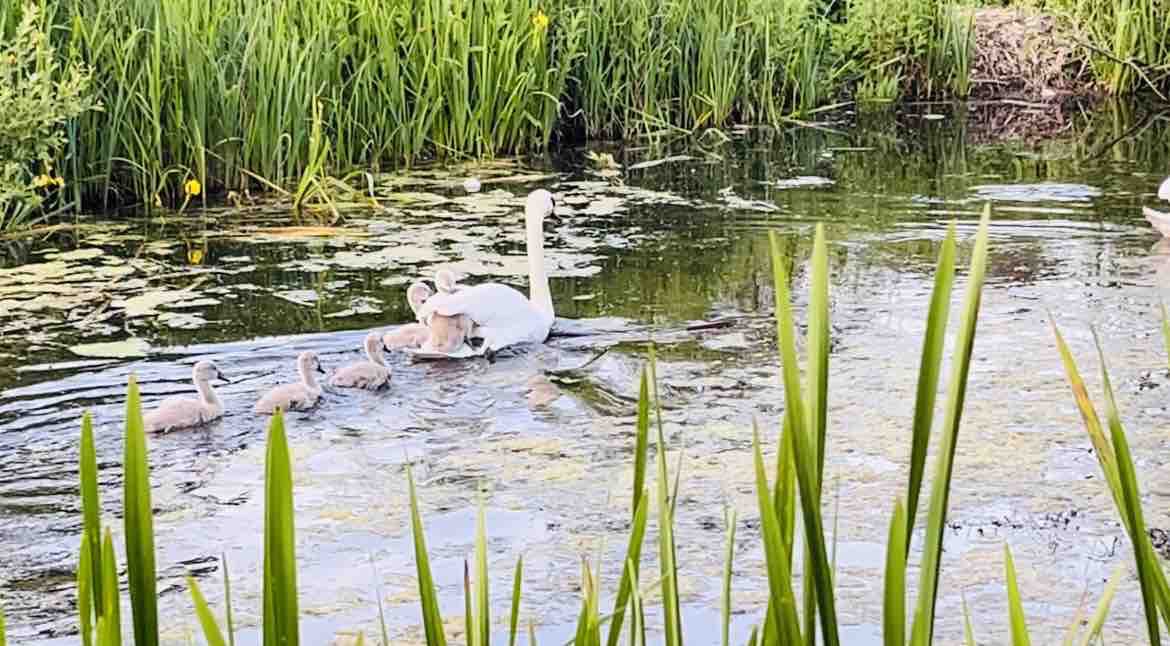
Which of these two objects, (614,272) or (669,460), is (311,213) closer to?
(614,272)

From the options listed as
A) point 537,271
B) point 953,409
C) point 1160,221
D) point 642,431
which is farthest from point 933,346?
point 1160,221

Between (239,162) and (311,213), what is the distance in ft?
2.04

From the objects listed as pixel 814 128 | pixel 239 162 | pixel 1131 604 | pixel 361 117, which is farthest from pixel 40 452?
A: pixel 814 128

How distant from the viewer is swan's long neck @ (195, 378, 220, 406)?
181 inches

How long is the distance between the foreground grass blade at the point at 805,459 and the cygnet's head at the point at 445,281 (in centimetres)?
441

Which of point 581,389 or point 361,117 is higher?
point 361,117

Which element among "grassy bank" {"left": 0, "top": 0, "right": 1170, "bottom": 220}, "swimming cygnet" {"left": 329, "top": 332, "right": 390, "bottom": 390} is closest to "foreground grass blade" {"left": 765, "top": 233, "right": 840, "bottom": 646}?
"swimming cygnet" {"left": 329, "top": 332, "right": 390, "bottom": 390}

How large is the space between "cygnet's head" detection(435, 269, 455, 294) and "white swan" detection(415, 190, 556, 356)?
0.03m

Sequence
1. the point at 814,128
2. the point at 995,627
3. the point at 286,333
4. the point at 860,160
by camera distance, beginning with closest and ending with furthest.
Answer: the point at 995,627, the point at 286,333, the point at 860,160, the point at 814,128

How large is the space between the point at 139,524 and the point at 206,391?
3526 millimetres

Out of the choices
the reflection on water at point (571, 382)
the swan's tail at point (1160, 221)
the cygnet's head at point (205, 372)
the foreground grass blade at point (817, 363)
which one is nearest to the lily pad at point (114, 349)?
the reflection on water at point (571, 382)

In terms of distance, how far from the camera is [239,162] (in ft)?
26.5

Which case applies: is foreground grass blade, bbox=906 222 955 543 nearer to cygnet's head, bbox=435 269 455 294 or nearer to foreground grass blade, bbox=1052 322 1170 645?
foreground grass blade, bbox=1052 322 1170 645

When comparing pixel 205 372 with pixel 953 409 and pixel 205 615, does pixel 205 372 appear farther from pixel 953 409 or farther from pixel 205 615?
pixel 953 409
